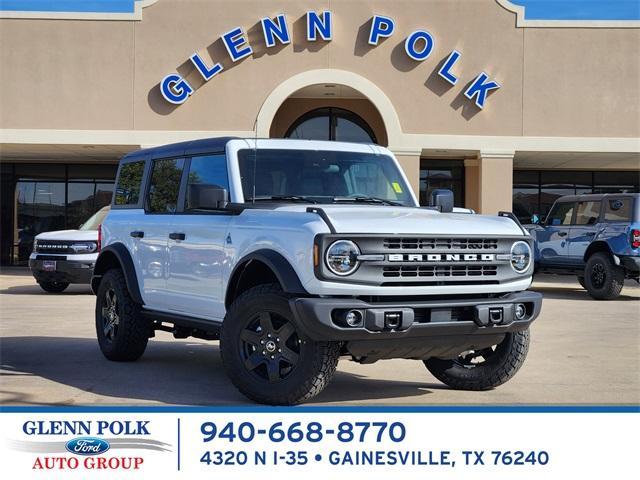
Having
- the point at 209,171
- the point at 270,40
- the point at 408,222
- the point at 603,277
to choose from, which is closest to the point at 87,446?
the point at 408,222

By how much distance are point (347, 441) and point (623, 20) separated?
21470 mm

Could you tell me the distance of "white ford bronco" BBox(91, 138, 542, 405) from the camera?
658 cm

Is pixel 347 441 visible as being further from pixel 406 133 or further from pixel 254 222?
pixel 406 133

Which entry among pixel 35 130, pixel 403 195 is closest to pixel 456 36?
pixel 35 130

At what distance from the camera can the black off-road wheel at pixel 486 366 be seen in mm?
7715

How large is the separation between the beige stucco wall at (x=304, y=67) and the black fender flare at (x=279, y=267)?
56.0 feet

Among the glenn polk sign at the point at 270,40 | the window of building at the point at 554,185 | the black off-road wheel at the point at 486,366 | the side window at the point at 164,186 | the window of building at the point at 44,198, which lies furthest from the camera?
the window of building at the point at 44,198

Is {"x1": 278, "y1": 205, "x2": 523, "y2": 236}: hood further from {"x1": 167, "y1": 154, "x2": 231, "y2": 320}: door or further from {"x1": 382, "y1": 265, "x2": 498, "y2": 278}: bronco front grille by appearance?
{"x1": 167, "y1": 154, "x2": 231, "y2": 320}: door

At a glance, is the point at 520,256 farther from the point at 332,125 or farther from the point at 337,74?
the point at 332,125

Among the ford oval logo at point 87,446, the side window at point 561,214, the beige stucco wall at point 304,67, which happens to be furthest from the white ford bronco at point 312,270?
the beige stucco wall at point 304,67

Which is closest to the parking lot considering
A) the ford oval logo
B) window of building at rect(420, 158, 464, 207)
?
the ford oval logo

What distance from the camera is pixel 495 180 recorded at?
24.6 m

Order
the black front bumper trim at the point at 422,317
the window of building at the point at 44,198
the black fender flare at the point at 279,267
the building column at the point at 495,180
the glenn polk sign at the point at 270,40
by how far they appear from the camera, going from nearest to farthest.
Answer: the black front bumper trim at the point at 422,317, the black fender flare at the point at 279,267, the glenn polk sign at the point at 270,40, the building column at the point at 495,180, the window of building at the point at 44,198

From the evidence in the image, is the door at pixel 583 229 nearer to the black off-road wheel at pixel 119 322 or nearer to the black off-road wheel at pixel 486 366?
the black off-road wheel at pixel 486 366
